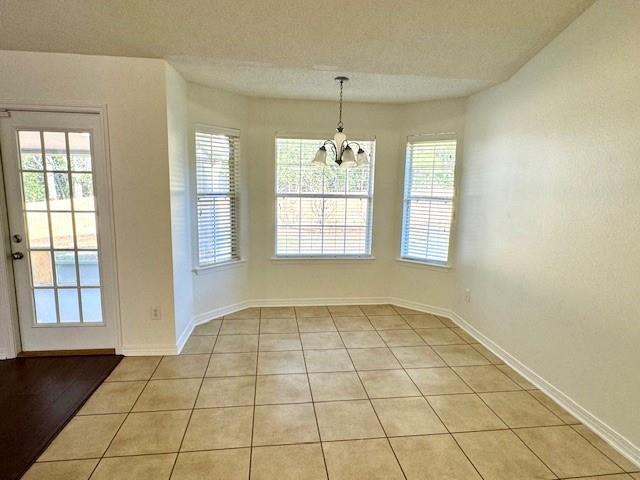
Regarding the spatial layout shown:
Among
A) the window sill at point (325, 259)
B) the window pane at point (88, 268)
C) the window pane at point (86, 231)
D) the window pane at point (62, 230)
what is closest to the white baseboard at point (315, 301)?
the window sill at point (325, 259)

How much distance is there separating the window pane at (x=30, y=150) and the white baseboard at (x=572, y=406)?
4.19m

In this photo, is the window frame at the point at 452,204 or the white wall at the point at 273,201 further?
the white wall at the point at 273,201

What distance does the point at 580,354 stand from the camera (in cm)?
236

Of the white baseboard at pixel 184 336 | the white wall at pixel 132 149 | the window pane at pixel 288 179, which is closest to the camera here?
the white wall at pixel 132 149

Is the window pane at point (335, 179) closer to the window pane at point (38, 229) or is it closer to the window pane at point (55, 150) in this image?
the window pane at point (55, 150)

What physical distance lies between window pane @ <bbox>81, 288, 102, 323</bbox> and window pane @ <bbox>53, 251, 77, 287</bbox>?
0.44 feet

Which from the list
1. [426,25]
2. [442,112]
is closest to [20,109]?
[426,25]

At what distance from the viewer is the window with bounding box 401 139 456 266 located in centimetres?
400

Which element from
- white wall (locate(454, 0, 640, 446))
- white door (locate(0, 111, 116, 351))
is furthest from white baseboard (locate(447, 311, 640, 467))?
white door (locate(0, 111, 116, 351))

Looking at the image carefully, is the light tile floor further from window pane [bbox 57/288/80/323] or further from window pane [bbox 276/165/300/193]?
window pane [bbox 276/165/300/193]

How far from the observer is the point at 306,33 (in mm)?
2539

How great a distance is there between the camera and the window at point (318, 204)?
13.7ft

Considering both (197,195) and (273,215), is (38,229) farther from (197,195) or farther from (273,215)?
(273,215)

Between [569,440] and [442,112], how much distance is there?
10.5 ft
